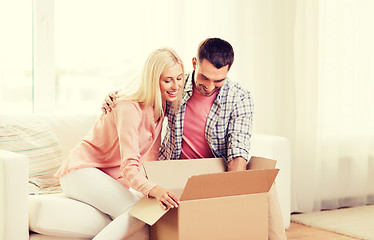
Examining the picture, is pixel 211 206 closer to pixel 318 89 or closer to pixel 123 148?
pixel 123 148

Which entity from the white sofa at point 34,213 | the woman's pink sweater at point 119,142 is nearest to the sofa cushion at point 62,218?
the white sofa at point 34,213

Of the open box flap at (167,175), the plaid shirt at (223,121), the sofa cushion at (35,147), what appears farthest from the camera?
the sofa cushion at (35,147)

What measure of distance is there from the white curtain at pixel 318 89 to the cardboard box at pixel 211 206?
170 cm

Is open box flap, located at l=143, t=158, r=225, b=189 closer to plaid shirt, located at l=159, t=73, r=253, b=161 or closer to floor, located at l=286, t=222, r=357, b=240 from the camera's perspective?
plaid shirt, located at l=159, t=73, r=253, b=161

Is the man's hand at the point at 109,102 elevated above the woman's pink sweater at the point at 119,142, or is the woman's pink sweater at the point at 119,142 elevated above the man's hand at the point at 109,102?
the man's hand at the point at 109,102

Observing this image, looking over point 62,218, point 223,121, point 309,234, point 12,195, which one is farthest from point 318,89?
point 12,195

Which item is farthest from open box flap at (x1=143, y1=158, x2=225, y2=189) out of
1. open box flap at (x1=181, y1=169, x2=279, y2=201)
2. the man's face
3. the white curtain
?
the white curtain

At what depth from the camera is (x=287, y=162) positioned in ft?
9.31

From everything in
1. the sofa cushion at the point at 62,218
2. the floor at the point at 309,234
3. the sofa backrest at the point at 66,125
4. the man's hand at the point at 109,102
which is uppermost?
the man's hand at the point at 109,102

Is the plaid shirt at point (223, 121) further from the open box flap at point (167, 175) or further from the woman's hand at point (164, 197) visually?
the woman's hand at point (164, 197)

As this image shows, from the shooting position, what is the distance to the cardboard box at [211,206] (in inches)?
70.1

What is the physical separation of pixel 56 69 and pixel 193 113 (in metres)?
1.15

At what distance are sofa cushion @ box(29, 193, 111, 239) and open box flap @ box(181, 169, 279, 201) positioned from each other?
48 cm

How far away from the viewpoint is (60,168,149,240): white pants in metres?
1.96
